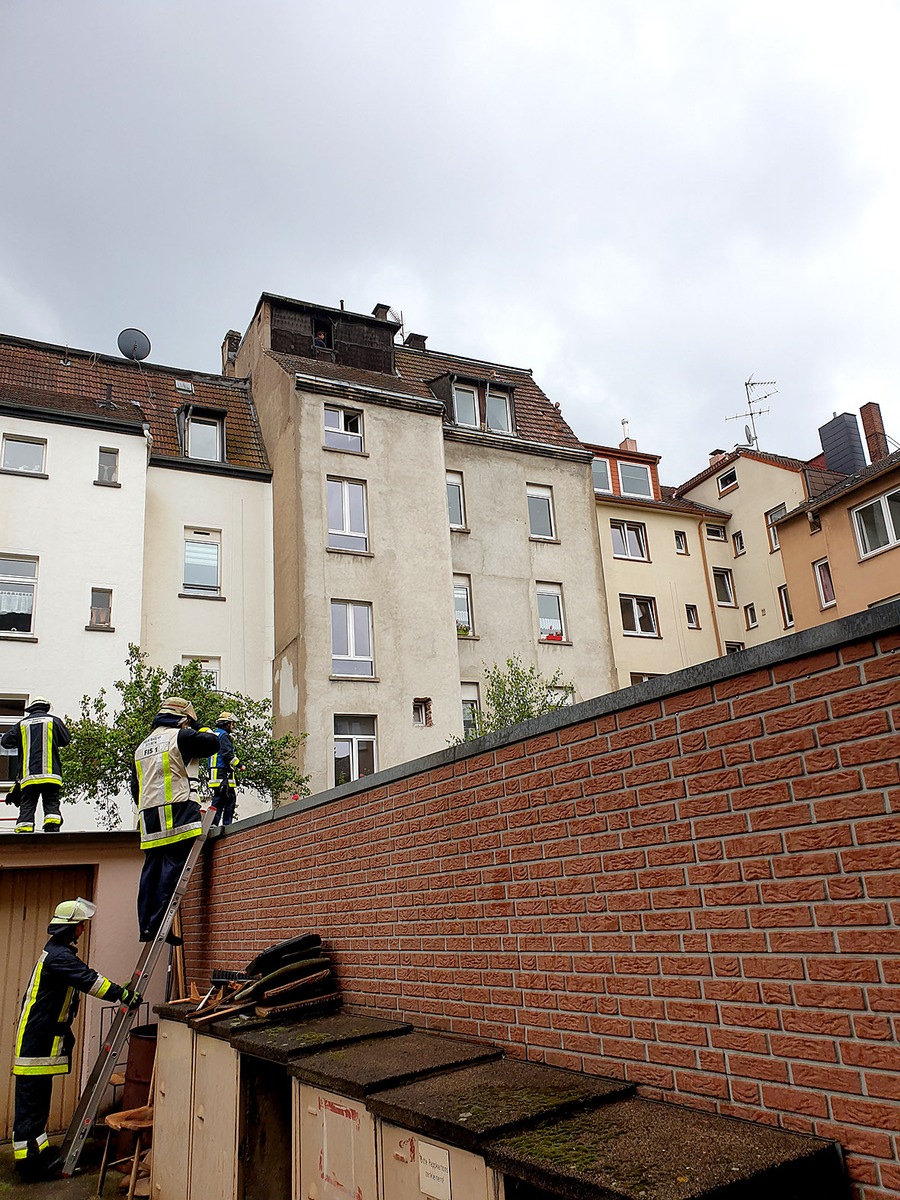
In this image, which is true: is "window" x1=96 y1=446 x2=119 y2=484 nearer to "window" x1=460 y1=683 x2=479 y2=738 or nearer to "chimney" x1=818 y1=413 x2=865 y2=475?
"window" x1=460 y1=683 x2=479 y2=738

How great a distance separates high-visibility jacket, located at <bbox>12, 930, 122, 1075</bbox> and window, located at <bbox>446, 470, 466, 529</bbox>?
785 inches

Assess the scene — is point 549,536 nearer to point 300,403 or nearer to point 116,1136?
point 300,403

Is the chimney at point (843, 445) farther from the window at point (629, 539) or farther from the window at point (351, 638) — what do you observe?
the window at point (351, 638)

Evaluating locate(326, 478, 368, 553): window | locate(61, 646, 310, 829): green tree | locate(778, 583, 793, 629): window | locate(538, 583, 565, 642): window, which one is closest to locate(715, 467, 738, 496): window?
locate(778, 583, 793, 629): window

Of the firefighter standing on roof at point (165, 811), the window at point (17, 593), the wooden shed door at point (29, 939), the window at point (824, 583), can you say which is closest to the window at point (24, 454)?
the window at point (17, 593)

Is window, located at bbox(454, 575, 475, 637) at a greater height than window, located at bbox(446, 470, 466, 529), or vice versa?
window, located at bbox(446, 470, 466, 529)

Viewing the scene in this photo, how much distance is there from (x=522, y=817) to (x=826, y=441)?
35.2m

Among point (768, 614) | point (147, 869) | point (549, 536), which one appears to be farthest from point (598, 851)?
point (768, 614)

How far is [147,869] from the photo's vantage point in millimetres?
9570

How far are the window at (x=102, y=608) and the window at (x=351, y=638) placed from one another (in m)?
5.47

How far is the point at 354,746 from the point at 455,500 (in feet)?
29.4

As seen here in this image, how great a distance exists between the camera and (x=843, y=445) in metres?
35.2

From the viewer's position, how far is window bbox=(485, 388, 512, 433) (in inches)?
1193

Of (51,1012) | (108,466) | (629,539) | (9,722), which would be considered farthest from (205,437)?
(51,1012)
